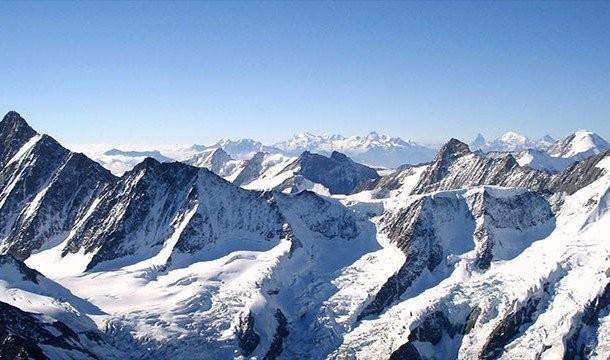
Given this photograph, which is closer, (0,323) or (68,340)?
(0,323)

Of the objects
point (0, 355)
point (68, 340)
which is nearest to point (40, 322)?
point (68, 340)

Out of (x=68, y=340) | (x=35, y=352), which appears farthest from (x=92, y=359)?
(x=35, y=352)

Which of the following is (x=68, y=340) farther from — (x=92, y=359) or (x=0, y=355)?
(x=0, y=355)

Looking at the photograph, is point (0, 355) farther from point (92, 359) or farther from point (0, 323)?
point (92, 359)

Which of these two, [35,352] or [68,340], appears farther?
[68,340]
